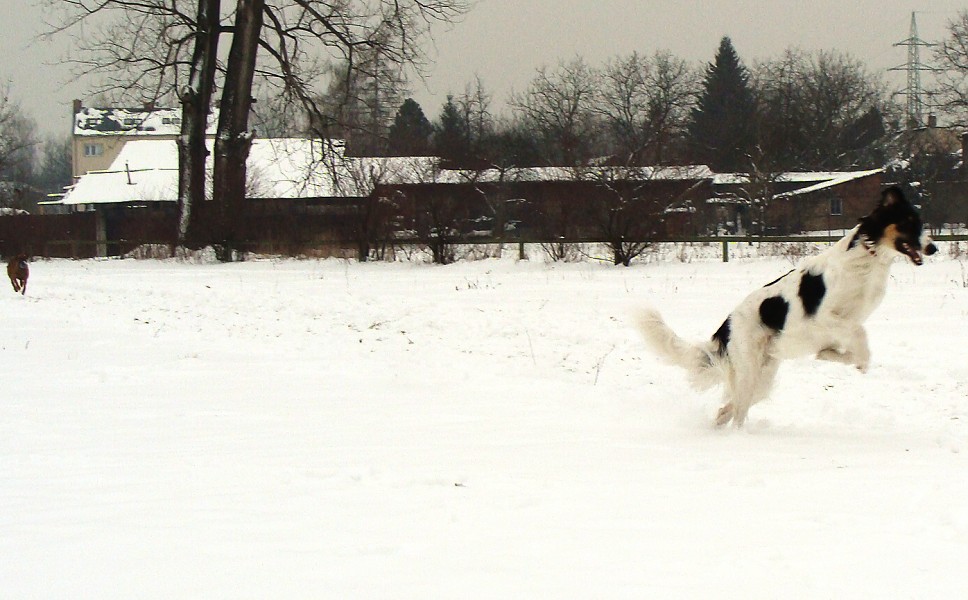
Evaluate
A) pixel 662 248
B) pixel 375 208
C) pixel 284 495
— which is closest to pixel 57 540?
pixel 284 495

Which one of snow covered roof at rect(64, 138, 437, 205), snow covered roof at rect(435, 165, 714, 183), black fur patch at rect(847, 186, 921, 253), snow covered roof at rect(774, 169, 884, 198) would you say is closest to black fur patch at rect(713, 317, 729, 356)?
black fur patch at rect(847, 186, 921, 253)

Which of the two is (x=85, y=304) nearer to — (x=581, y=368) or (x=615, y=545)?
(x=581, y=368)

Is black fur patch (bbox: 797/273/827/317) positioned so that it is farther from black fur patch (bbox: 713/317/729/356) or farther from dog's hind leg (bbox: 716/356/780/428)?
black fur patch (bbox: 713/317/729/356)

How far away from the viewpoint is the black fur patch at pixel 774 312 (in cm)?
650

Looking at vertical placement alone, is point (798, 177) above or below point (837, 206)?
above

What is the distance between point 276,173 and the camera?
155 feet

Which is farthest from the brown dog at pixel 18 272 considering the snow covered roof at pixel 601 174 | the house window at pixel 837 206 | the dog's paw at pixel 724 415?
the house window at pixel 837 206

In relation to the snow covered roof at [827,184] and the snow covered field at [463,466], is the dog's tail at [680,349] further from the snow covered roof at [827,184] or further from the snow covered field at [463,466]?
the snow covered roof at [827,184]

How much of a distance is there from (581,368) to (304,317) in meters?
5.38

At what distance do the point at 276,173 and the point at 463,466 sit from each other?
43738 millimetres

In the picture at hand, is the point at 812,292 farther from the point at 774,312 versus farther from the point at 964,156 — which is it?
the point at 964,156

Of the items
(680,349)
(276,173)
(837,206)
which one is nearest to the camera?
(680,349)

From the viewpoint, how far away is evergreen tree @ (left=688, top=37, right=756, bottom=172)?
55.2 metres

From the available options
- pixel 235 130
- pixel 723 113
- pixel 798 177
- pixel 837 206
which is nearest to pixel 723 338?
pixel 235 130
